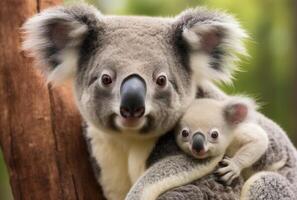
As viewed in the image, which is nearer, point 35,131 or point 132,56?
point 132,56

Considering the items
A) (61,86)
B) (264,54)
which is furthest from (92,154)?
(264,54)

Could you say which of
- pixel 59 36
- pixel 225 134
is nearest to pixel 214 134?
pixel 225 134

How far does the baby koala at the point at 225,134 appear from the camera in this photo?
4184 millimetres

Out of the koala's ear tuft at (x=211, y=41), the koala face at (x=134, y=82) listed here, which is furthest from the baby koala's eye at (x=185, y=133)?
the koala's ear tuft at (x=211, y=41)

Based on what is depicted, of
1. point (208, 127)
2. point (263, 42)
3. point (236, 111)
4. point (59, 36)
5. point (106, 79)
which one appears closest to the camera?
point (106, 79)

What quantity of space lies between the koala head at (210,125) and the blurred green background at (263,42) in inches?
355

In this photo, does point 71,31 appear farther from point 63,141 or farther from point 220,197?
point 220,197

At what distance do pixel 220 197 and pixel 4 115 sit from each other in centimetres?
168

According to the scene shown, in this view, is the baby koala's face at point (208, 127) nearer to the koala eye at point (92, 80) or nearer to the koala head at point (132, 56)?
the koala head at point (132, 56)

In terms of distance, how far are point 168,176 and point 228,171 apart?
41 cm

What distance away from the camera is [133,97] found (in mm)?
3762

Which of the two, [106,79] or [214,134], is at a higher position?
[106,79]

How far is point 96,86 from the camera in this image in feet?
13.6

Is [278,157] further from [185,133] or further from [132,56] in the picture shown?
[132,56]
